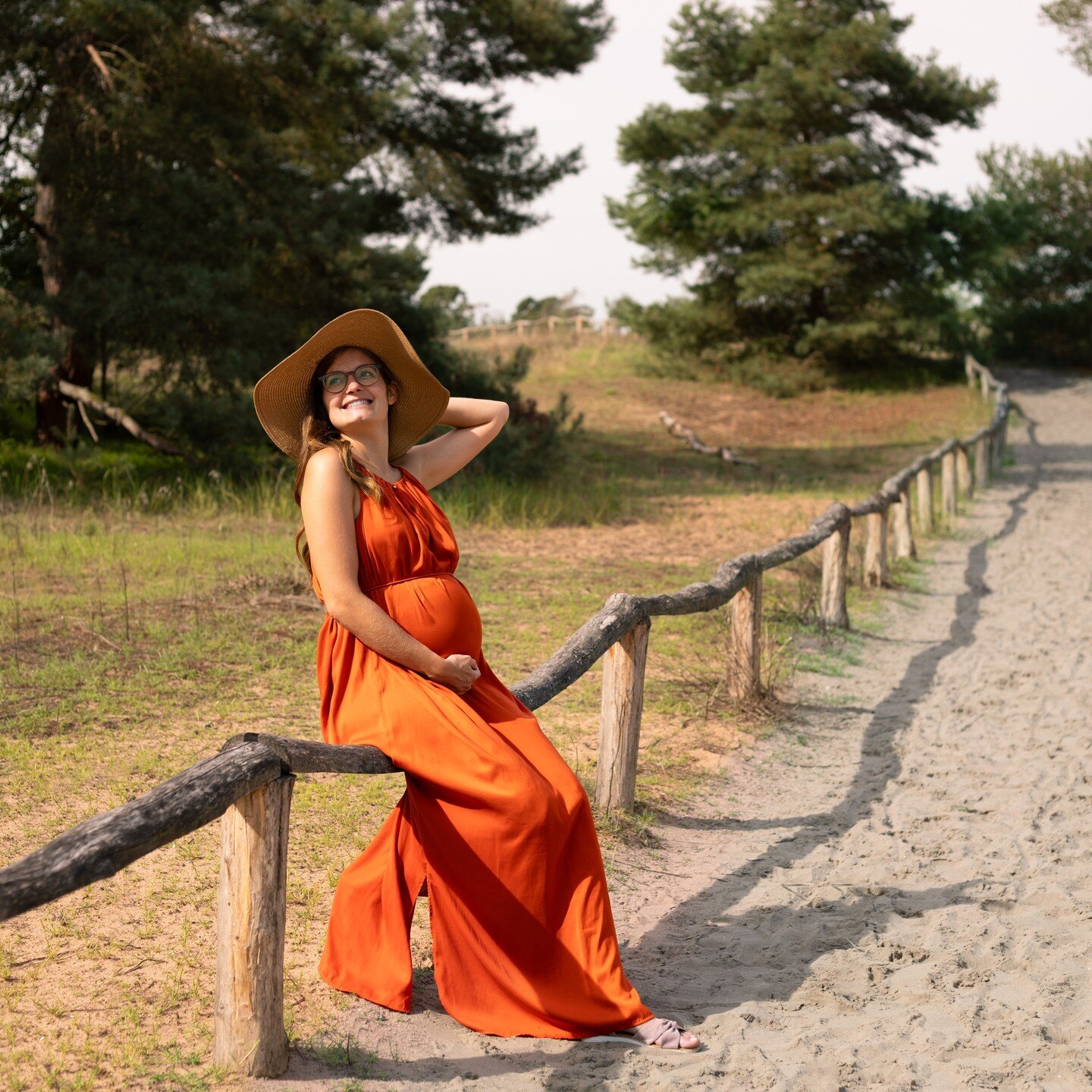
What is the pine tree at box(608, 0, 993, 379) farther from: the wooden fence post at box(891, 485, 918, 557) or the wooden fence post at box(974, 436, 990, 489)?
the wooden fence post at box(891, 485, 918, 557)

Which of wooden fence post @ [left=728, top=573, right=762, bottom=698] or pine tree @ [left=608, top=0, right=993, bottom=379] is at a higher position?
pine tree @ [left=608, top=0, right=993, bottom=379]

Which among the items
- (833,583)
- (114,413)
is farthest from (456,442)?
(114,413)

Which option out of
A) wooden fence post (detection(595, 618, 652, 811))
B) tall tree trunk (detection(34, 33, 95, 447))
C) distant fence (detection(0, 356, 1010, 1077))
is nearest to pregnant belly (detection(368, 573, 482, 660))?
distant fence (detection(0, 356, 1010, 1077))

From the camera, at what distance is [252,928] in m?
2.84

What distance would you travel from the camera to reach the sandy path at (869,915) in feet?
10.3

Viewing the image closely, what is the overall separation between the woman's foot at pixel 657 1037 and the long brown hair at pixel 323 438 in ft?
4.82

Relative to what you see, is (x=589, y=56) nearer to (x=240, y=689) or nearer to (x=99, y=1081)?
(x=240, y=689)

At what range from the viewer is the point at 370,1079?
301 cm

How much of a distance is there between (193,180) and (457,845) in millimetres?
11703

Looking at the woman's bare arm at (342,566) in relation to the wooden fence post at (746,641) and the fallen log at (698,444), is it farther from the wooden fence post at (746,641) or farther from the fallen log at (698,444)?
the fallen log at (698,444)

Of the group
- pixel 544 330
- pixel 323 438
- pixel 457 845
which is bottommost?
pixel 457 845

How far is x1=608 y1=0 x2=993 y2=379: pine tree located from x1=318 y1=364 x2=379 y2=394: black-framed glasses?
86.8 ft

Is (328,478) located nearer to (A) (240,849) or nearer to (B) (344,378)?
(B) (344,378)

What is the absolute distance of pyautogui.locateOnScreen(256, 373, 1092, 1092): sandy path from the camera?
315 centimetres
